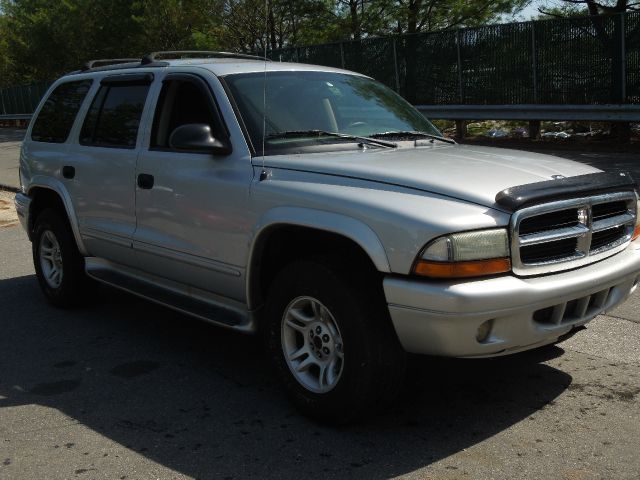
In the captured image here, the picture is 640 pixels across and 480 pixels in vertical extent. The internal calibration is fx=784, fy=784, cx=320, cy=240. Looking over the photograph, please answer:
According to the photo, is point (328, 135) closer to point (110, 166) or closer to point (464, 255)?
point (464, 255)

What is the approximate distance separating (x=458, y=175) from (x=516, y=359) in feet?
4.98

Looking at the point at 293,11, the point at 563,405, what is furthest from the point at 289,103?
the point at 293,11

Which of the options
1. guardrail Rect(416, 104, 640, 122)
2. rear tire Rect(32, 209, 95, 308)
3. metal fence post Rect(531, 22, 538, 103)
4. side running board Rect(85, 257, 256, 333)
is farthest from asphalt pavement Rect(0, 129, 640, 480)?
metal fence post Rect(531, 22, 538, 103)

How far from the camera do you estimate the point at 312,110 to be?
4.69 meters

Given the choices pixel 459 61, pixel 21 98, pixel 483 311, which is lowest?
pixel 483 311

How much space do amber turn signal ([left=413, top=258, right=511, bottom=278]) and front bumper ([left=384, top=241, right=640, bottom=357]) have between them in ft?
0.12

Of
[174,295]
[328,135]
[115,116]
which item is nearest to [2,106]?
[115,116]

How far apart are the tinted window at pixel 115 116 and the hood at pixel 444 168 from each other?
1.42m

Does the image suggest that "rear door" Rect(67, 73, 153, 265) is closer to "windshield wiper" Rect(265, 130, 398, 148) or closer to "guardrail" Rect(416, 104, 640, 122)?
"windshield wiper" Rect(265, 130, 398, 148)

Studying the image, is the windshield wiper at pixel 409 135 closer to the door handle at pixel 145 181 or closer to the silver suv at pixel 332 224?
the silver suv at pixel 332 224

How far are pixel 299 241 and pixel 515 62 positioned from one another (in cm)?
1299

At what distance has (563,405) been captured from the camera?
4027 millimetres

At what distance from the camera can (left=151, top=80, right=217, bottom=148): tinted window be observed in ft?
16.0

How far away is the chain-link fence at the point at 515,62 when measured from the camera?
14.1 metres
